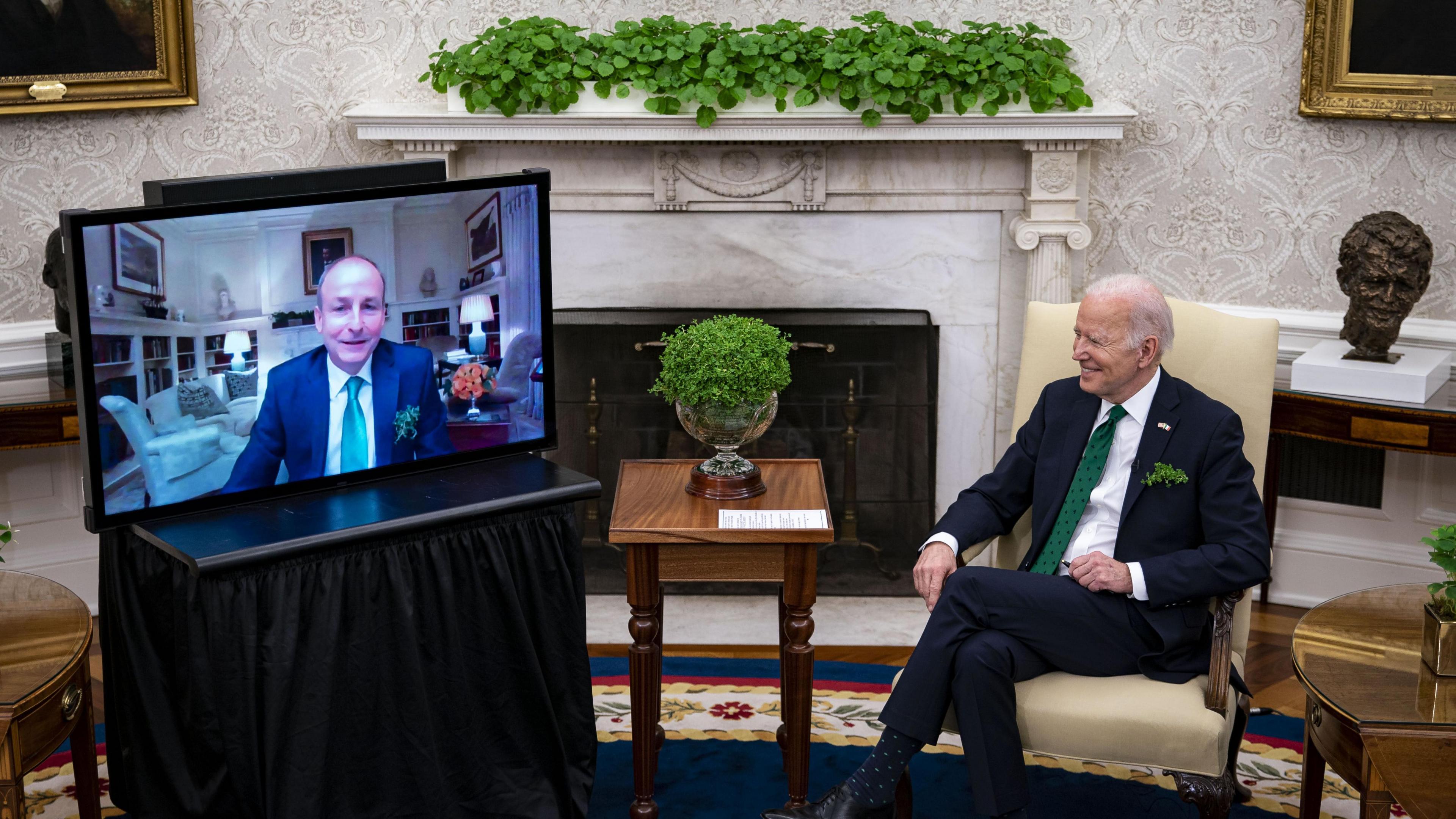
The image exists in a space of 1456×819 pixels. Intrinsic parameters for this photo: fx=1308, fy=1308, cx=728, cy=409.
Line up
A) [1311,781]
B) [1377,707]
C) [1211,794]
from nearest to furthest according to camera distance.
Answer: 1. [1377,707]
2. [1211,794]
3. [1311,781]

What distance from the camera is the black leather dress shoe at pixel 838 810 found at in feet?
8.85

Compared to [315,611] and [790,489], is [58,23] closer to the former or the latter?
[315,611]

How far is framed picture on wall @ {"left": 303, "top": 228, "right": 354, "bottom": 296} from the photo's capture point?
264cm

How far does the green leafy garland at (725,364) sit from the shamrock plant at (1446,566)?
1.31 meters

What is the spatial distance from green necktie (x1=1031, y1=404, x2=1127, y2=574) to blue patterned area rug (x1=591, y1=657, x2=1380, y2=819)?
2.01ft

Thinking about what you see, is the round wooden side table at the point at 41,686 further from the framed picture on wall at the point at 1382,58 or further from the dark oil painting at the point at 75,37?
the framed picture on wall at the point at 1382,58

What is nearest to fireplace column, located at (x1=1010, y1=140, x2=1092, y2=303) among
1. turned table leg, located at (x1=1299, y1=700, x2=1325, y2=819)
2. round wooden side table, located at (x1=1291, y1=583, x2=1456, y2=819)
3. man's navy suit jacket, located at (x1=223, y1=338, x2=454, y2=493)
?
round wooden side table, located at (x1=1291, y1=583, x2=1456, y2=819)

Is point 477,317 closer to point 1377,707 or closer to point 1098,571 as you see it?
point 1098,571

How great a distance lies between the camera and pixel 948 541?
2.86 m

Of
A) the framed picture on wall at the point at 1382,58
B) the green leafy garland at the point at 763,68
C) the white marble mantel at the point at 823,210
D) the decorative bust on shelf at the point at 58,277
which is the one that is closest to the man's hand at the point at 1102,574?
the white marble mantel at the point at 823,210

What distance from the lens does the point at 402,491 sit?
9.32ft

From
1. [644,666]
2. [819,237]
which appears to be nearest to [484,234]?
[644,666]

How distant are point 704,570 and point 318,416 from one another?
0.87 metres

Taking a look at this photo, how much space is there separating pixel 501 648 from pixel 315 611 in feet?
1.42
